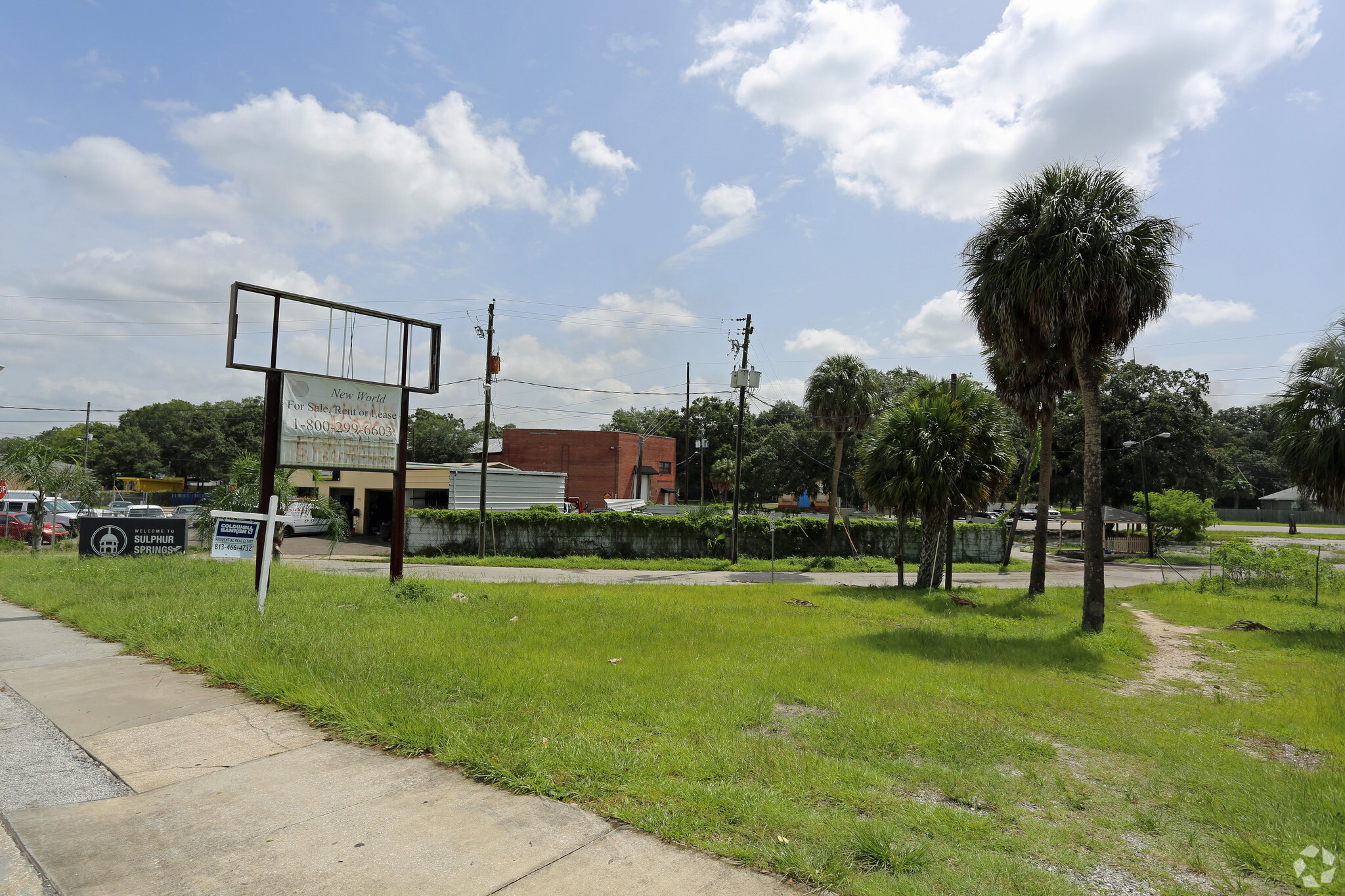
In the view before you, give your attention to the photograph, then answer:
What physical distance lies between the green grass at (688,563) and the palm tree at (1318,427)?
13.3 m

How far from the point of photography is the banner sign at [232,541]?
12258 millimetres

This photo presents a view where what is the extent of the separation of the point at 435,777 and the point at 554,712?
4.69 feet

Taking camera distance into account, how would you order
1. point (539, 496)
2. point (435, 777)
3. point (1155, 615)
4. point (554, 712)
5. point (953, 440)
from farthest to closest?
1. point (539, 496)
2. point (953, 440)
3. point (1155, 615)
4. point (554, 712)
5. point (435, 777)

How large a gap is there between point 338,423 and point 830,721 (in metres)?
11.6

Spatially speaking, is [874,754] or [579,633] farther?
[579,633]

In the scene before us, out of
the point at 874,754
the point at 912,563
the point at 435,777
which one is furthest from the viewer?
the point at 912,563

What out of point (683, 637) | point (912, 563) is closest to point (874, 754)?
point (683, 637)

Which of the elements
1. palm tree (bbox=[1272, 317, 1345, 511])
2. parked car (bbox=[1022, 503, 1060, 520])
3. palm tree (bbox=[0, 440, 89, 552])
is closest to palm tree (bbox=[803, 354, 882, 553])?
parked car (bbox=[1022, 503, 1060, 520])

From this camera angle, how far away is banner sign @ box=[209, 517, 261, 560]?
12.3 metres

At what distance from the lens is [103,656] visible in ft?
29.8

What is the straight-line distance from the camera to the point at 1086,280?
12898 mm

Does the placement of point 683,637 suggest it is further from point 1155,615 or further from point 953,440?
point 1155,615

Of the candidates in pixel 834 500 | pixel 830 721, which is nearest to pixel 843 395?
pixel 834 500

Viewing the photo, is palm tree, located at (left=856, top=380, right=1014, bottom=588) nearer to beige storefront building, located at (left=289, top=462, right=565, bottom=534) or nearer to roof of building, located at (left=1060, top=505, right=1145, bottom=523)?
beige storefront building, located at (left=289, top=462, right=565, bottom=534)
